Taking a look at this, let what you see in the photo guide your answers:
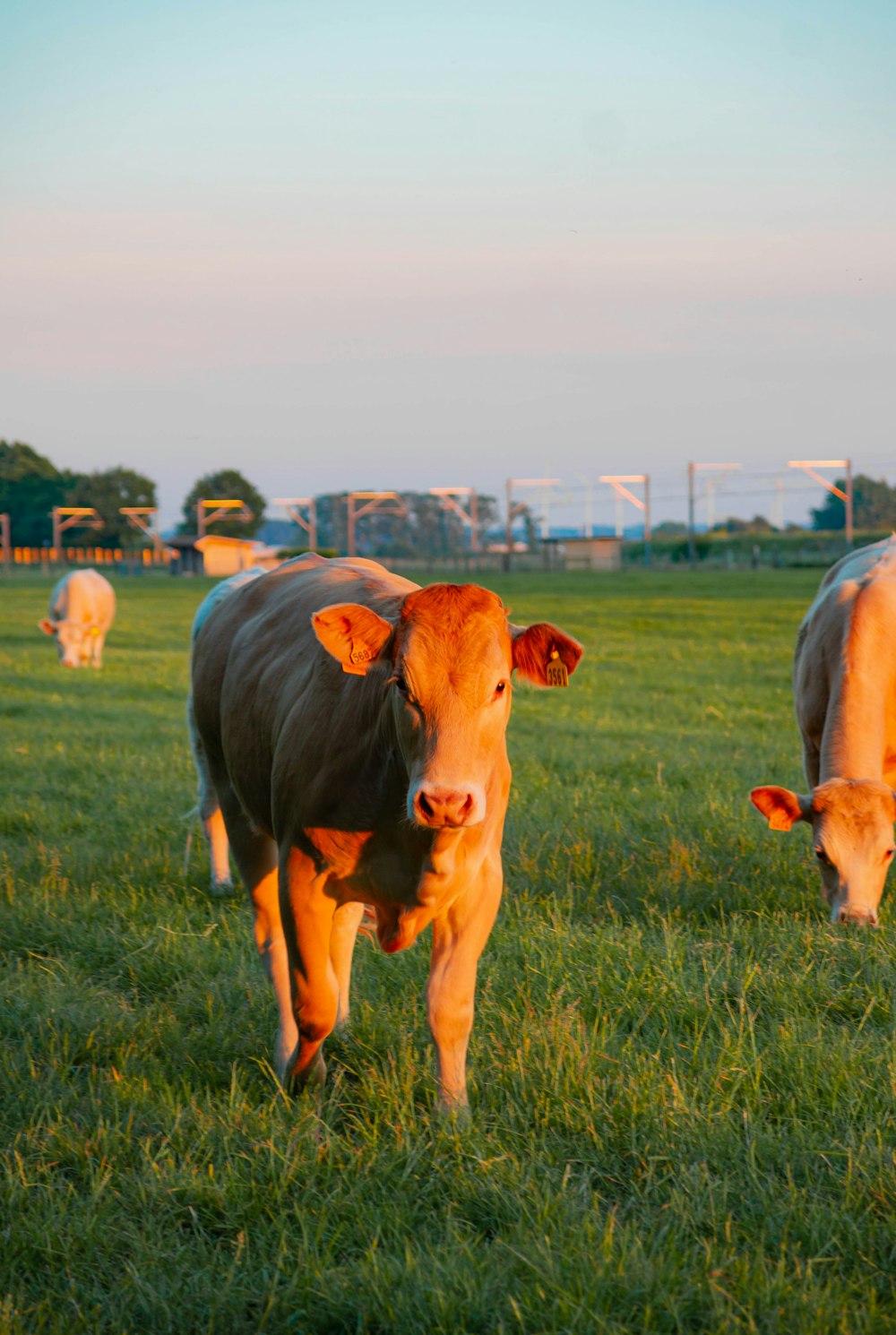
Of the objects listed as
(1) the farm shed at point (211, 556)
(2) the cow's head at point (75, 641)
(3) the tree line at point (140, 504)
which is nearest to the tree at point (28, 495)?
(3) the tree line at point (140, 504)

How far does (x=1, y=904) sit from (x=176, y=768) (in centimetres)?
387

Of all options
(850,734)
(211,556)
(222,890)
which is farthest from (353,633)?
(211,556)

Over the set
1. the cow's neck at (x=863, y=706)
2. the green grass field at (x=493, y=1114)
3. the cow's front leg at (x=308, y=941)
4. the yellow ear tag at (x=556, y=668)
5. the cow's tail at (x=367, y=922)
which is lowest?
the green grass field at (x=493, y=1114)

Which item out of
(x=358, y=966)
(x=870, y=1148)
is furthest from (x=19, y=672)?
(x=870, y=1148)

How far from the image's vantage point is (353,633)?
11.1 ft

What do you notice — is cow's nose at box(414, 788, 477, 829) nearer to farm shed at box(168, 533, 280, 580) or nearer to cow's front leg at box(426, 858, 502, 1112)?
cow's front leg at box(426, 858, 502, 1112)

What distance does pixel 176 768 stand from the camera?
952cm

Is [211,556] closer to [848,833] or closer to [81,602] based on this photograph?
[81,602]

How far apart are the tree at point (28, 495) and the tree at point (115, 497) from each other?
11.2 feet

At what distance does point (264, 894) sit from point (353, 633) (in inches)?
57.1

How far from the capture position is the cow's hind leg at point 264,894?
4227 mm

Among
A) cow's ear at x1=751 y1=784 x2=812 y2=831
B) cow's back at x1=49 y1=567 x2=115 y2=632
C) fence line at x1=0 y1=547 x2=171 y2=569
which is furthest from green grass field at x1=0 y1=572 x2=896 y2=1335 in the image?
fence line at x1=0 y1=547 x2=171 y2=569

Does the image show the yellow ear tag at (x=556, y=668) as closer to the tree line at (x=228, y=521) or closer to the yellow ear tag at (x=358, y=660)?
the yellow ear tag at (x=358, y=660)

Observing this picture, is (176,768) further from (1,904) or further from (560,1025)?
(560,1025)
